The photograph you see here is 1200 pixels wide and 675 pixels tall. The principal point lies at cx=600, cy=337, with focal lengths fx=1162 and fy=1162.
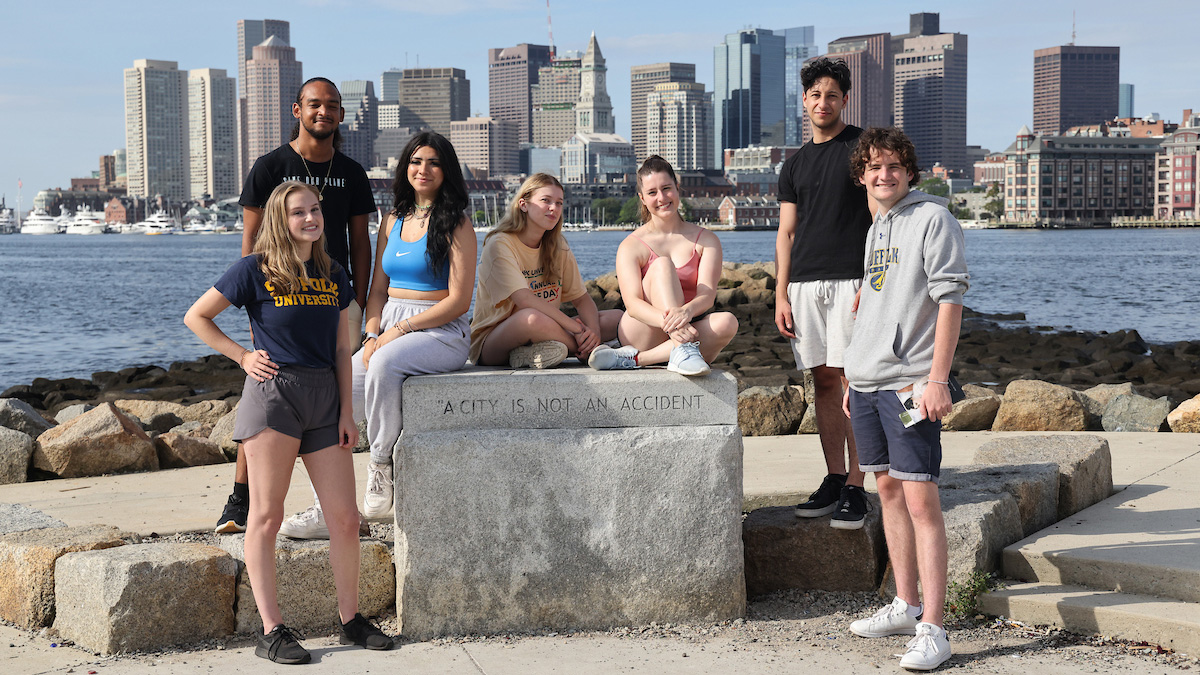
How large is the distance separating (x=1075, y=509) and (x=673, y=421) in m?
2.47

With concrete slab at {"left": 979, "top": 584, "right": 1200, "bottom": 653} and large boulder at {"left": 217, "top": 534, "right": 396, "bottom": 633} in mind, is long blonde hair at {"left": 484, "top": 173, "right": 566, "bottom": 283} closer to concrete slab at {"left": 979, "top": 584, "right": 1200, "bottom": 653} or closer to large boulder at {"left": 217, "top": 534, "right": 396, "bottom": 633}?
large boulder at {"left": 217, "top": 534, "right": 396, "bottom": 633}

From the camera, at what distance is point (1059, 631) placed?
476cm

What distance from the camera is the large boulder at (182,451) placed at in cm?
828

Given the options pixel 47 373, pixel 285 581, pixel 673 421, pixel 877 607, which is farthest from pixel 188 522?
pixel 47 373

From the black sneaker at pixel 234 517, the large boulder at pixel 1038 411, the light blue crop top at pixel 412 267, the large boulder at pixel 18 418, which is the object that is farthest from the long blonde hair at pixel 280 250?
the large boulder at pixel 18 418

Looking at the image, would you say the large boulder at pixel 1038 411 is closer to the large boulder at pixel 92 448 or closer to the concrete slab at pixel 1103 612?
the concrete slab at pixel 1103 612

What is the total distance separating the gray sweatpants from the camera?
4.84 metres

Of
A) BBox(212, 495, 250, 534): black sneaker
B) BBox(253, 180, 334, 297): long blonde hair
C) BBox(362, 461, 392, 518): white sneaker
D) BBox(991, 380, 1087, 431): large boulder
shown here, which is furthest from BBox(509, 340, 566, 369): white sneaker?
BBox(991, 380, 1087, 431): large boulder

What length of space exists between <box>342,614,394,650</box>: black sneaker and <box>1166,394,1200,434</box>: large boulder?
6.64 meters

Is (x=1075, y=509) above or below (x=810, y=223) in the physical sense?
below

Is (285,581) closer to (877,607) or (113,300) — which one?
(877,607)

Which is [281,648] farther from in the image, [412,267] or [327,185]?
[327,185]

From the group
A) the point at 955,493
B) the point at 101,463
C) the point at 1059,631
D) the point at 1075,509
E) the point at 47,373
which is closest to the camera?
the point at 1059,631

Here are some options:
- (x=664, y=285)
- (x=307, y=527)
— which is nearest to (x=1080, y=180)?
(x=664, y=285)
